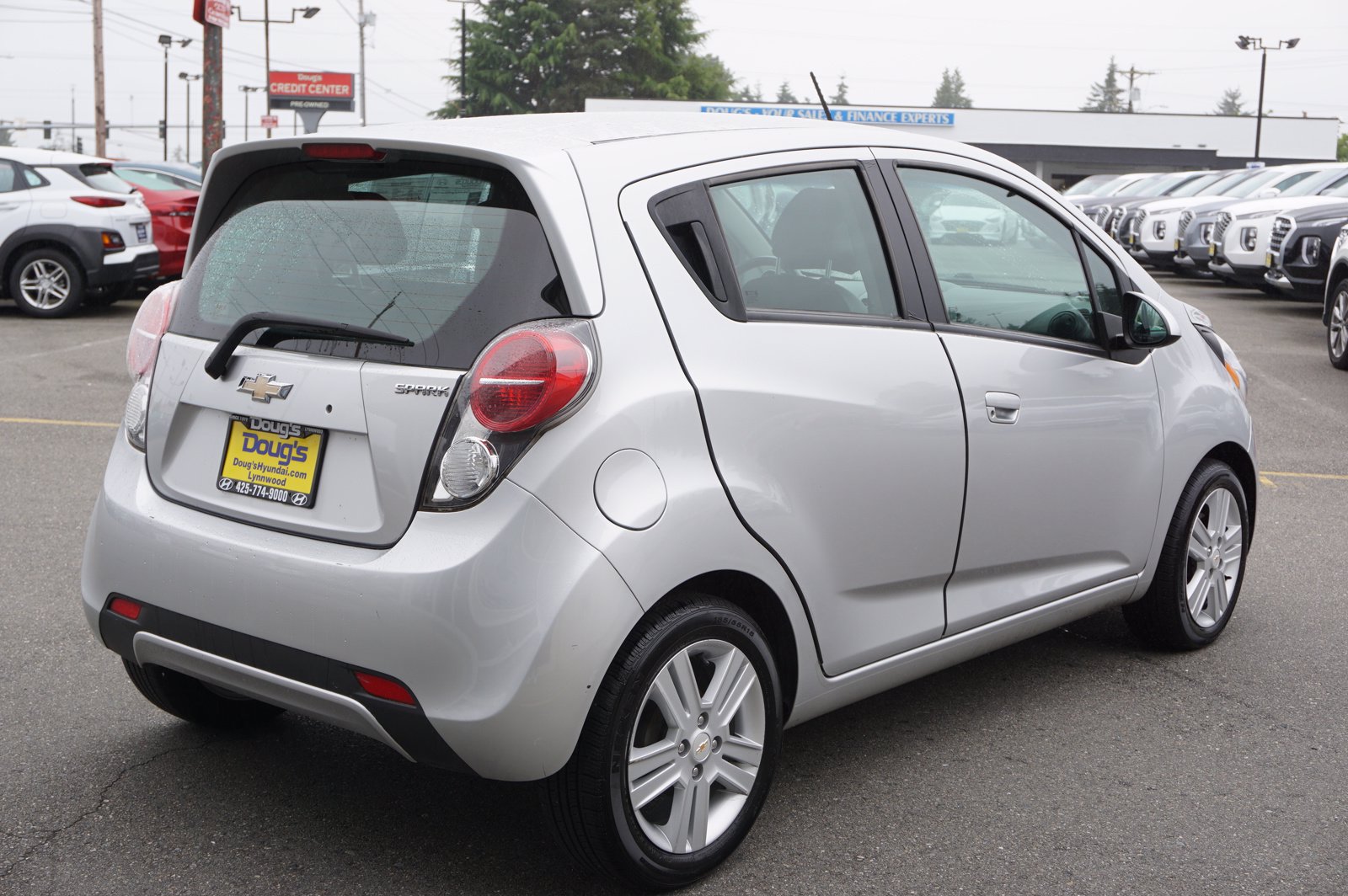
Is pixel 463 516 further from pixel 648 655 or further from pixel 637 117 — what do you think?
pixel 637 117

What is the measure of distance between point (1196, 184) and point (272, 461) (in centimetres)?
2470

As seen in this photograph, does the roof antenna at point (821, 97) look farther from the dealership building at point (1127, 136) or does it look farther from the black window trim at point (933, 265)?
the dealership building at point (1127, 136)

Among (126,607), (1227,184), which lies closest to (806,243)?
(126,607)

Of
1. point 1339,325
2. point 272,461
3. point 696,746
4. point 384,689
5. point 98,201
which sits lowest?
point 696,746

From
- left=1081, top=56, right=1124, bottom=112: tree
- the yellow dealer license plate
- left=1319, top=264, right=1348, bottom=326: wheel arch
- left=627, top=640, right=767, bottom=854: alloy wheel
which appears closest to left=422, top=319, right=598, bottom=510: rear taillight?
the yellow dealer license plate

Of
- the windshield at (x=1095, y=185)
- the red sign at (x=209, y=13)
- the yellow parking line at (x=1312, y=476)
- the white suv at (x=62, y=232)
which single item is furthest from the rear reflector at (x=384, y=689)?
the windshield at (x=1095, y=185)

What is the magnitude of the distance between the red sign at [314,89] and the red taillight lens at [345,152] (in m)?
76.1

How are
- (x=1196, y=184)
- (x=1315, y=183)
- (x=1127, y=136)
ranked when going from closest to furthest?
(x=1315, y=183) < (x=1196, y=184) < (x=1127, y=136)

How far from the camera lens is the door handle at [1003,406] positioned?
3.69 metres

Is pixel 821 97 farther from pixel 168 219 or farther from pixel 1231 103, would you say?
pixel 1231 103

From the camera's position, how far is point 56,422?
8750 mm

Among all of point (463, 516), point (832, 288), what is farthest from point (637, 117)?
point (463, 516)

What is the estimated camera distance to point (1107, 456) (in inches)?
162

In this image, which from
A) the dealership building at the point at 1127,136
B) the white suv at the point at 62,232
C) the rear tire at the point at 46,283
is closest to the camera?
the white suv at the point at 62,232
